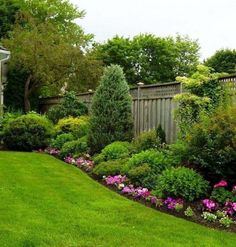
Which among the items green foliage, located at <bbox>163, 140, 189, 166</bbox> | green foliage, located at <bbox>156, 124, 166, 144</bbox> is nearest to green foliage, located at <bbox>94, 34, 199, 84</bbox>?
green foliage, located at <bbox>156, 124, 166, 144</bbox>

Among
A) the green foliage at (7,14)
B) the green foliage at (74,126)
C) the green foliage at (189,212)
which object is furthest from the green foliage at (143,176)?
the green foliage at (7,14)

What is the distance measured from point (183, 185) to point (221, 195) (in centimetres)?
59

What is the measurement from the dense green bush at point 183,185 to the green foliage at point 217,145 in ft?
0.88

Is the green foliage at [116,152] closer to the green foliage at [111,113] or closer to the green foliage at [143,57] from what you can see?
the green foliage at [111,113]

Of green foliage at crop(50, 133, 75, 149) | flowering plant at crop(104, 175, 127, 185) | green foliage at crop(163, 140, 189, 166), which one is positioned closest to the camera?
green foliage at crop(163, 140, 189, 166)

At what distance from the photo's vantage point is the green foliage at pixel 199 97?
1036cm

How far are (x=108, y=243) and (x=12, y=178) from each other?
169 inches

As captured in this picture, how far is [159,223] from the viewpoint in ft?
22.7

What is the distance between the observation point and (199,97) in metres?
10.5

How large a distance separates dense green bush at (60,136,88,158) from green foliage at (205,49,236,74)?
2438 centimetres

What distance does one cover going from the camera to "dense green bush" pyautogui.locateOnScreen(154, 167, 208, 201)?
308 inches

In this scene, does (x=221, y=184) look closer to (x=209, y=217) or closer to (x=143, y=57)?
(x=209, y=217)

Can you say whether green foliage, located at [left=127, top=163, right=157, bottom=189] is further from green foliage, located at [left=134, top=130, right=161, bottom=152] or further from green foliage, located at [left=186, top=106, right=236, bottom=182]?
green foliage, located at [left=134, top=130, right=161, bottom=152]

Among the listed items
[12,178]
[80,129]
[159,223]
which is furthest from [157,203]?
[80,129]
